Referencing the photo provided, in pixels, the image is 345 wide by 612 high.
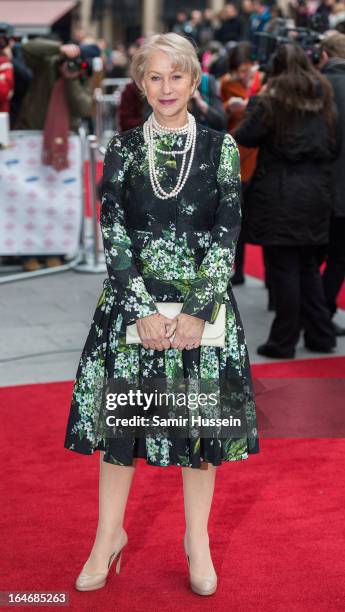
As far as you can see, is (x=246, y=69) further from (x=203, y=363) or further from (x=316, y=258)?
(x=203, y=363)

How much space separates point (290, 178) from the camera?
6.21 meters

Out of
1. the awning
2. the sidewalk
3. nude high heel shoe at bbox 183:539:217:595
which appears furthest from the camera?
the awning

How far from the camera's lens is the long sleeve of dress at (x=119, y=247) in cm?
336

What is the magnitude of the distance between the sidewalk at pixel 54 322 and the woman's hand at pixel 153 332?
9.39 feet

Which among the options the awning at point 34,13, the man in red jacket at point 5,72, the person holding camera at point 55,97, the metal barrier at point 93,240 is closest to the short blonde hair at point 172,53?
the metal barrier at point 93,240

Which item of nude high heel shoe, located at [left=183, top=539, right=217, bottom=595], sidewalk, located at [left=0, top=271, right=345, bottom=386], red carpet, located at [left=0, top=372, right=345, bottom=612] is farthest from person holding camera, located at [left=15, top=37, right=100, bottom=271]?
nude high heel shoe, located at [left=183, top=539, right=217, bottom=595]

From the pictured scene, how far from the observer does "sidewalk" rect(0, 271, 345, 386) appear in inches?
252

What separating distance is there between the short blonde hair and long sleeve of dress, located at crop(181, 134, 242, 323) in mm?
249

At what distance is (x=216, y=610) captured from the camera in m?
3.46

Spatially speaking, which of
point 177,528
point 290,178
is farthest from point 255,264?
point 177,528

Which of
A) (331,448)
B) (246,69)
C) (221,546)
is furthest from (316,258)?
(221,546)

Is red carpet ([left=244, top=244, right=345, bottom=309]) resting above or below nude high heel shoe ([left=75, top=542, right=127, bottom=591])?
below

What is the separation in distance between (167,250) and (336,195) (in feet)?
10.9

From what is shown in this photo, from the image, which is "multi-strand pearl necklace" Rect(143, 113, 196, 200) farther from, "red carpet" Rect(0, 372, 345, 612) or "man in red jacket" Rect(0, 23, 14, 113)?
"man in red jacket" Rect(0, 23, 14, 113)
